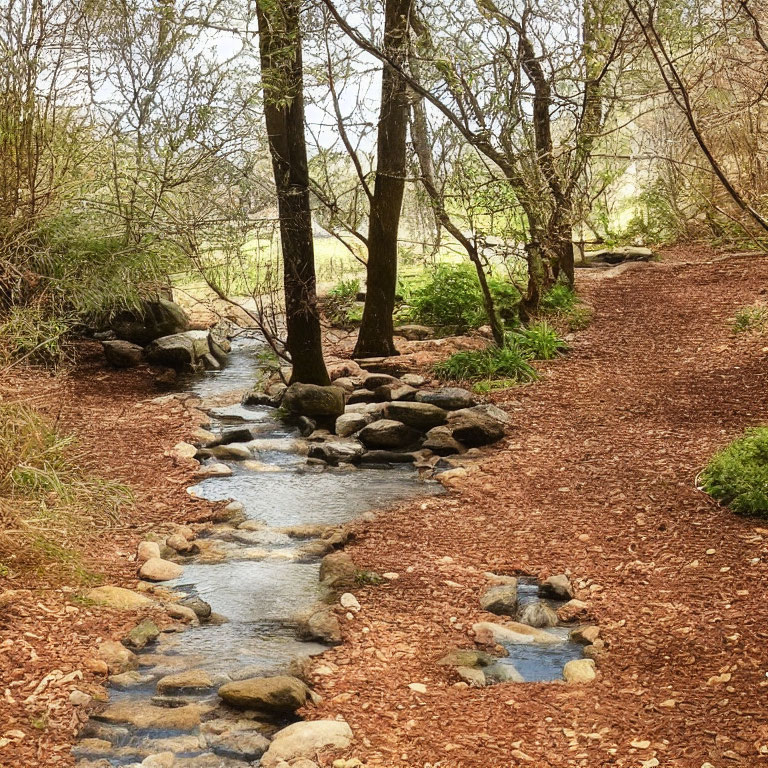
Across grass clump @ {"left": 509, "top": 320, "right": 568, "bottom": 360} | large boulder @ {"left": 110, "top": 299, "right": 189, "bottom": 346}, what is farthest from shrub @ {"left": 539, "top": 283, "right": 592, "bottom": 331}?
large boulder @ {"left": 110, "top": 299, "right": 189, "bottom": 346}

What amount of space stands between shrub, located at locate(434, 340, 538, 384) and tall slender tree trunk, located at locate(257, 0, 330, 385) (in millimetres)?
1231

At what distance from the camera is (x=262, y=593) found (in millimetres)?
4332

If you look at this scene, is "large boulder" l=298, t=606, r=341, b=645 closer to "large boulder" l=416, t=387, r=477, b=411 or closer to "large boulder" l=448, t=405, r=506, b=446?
"large boulder" l=448, t=405, r=506, b=446

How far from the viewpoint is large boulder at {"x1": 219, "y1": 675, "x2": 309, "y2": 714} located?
3248 millimetres

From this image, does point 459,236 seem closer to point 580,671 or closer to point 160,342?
point 160,342

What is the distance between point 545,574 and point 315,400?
3574mm

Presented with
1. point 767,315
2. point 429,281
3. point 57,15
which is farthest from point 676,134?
point 57,15

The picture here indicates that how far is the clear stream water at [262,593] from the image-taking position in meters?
3.12

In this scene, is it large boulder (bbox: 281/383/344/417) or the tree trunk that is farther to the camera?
the tree trunk

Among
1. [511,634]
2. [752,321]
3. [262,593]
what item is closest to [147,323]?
[262,593]

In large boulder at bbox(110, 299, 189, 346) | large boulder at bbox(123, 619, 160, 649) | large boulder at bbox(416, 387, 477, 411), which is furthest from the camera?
large boulder at bbox(110, 299, 189, 346)

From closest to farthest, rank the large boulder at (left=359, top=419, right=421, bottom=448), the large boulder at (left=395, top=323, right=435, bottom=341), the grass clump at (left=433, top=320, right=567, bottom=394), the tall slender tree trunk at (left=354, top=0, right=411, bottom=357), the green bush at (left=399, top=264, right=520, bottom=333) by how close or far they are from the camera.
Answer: the large boulder at (left=359, top=419, right=421, bottom=448) < the grass clump at (left=433, top=320, right=567, bottom=394) < the tall slender tree trunk at (left=354, top=0, right=411, bottom=357) < the large boulder at (left=395, top=323, right=435, bottom=341) < the green bush at (left=399, top=264, right=520, bottom=333)

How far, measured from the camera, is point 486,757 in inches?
115

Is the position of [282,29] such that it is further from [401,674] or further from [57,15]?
[401,674]
